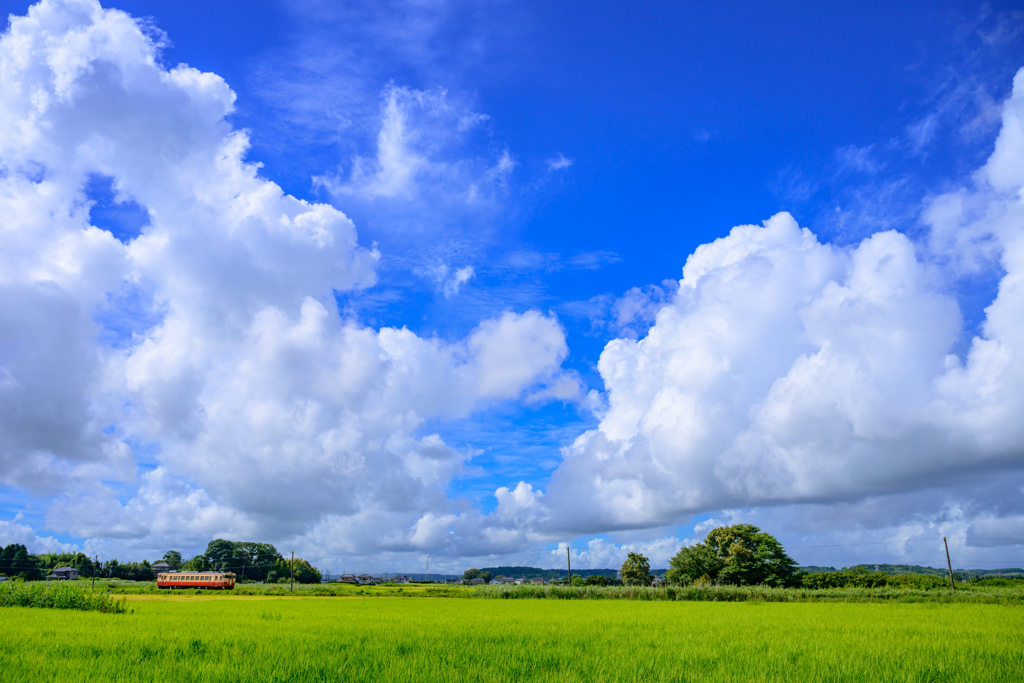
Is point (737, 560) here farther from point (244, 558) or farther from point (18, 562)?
point (18, 562)

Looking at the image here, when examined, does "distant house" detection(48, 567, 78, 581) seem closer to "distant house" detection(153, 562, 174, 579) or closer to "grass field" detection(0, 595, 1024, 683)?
"distant house" detection(153, 562, 174, 579)

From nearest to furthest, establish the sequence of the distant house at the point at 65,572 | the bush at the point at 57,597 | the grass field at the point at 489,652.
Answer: the grass field at the point at 489,652 < the bush at the point at 57,597 < the distant house at the point at 65,572

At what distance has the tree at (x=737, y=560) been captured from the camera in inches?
2571

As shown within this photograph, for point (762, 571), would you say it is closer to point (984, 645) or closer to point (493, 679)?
point (984, 645)

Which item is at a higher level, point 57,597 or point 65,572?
point 57,597

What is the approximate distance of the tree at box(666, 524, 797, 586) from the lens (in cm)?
6531

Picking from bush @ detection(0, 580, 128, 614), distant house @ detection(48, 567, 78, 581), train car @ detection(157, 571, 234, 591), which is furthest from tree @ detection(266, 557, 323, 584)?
bush @ detection(0, 580, 128, 614)

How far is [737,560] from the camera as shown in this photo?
67.1 meters

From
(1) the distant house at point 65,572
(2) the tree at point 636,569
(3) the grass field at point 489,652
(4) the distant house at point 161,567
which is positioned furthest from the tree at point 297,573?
(3) the grass field at point 489,652

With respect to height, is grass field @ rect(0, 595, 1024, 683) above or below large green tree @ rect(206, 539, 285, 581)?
above

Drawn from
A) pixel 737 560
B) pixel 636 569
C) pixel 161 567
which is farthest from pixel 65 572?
pixel 737 560

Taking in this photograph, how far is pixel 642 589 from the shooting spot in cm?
5016

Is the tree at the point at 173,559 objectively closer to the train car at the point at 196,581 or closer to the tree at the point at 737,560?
the train car at the point at 196,581

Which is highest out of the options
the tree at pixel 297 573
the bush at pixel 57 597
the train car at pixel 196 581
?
the bush at pixel 57 597
